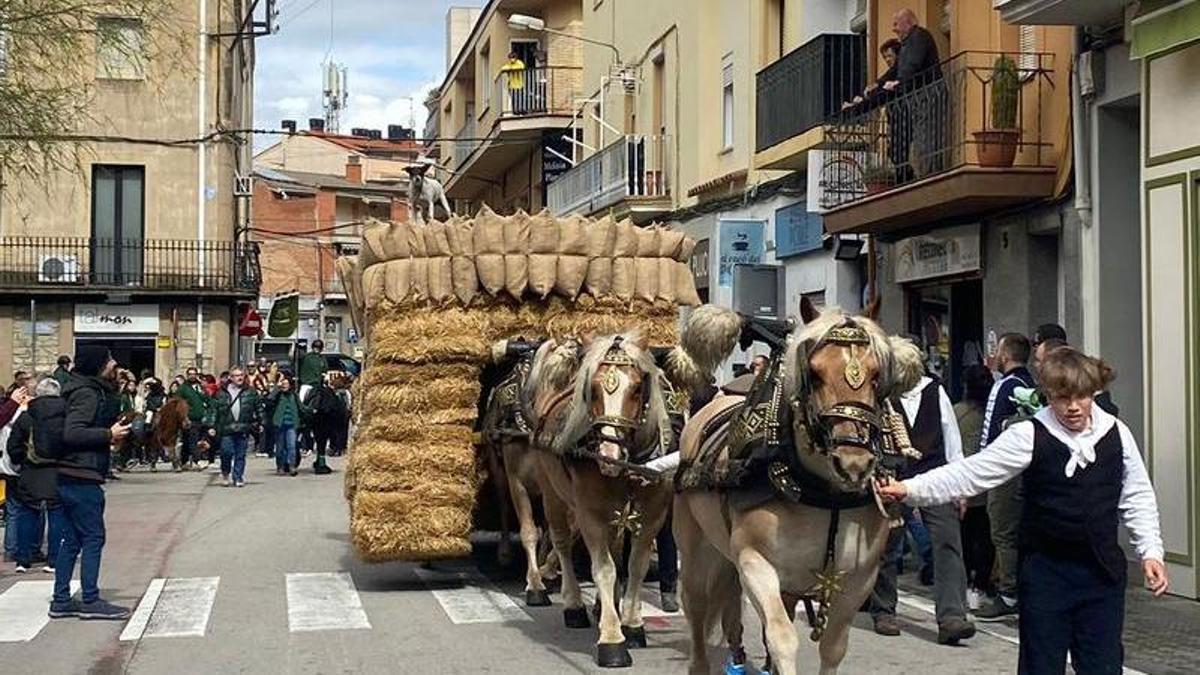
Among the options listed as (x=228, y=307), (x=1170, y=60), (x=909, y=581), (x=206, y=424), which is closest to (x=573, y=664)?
(x=909, y=581)

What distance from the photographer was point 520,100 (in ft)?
124

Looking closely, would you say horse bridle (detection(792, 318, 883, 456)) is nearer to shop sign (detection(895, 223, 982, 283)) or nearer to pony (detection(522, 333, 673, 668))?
pony (detection(522, 333, 673, 668))

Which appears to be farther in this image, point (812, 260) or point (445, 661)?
point (812, 260)

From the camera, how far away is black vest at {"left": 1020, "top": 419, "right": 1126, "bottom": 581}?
19.2ft

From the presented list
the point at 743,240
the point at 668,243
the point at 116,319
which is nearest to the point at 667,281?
the point at 668,243

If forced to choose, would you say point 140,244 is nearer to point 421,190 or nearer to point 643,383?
point 421,190

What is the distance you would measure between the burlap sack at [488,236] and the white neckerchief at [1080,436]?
6.68m

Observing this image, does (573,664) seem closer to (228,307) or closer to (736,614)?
(736,614)

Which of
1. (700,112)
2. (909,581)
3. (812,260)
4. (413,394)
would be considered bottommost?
(909,581)

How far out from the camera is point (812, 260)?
21469 mm

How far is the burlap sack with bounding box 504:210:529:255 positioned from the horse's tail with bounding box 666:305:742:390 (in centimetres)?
317

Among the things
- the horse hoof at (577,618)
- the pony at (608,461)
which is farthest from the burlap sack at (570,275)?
the horse hoof at (577,618)

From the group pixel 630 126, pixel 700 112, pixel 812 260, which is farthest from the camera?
pixel 630 126

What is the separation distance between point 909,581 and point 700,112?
1376 centimetres
